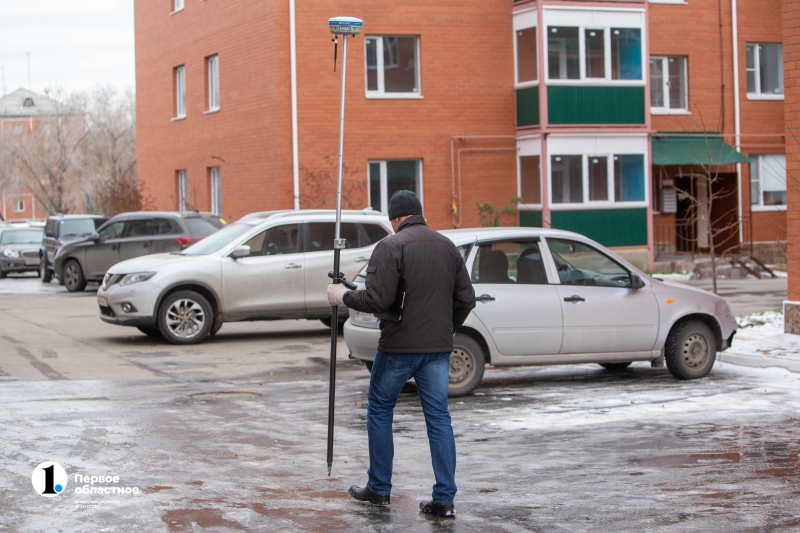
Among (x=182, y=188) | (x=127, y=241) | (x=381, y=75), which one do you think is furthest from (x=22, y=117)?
(x=127, y=241)

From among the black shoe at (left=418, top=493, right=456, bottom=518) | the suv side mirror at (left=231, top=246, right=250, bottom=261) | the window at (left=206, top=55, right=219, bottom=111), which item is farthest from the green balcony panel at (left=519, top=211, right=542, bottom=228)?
the black shoe at (left=418, top=493, right=456, bottom=518)

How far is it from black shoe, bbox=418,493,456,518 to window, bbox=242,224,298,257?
8.95m

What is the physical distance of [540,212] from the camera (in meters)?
25.1

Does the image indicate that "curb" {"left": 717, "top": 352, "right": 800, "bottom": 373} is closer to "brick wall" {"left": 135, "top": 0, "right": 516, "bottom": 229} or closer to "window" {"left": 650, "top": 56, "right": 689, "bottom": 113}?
"brick wall" {"left": 135, "top": 0, "right": 516, "bottom": 229}

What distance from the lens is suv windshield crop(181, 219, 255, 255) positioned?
1434 centimetres

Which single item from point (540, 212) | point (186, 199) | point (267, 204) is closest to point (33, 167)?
point (186, 199)

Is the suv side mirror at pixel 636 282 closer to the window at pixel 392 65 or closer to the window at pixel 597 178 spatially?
the window at pixel 597 178

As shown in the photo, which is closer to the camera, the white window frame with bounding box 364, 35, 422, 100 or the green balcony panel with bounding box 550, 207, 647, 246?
the white window frame with bounding box 364, 35, 422, 100

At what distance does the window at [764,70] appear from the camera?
2864 cm

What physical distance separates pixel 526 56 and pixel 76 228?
12.5 meters

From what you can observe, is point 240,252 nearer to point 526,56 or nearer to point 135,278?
point 135,278

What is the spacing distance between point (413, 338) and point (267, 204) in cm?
2005

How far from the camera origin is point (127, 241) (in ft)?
70.5

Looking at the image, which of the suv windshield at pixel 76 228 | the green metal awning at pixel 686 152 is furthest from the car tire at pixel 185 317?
the green metal awning at pixel 686 152
